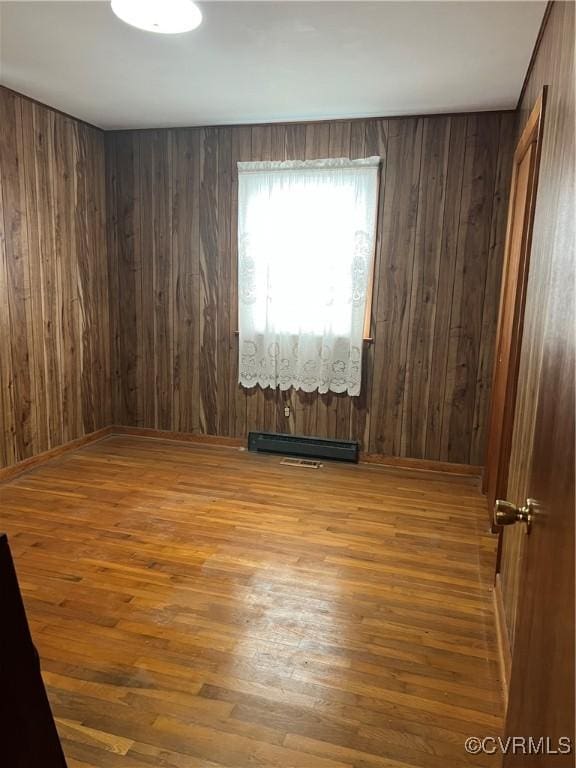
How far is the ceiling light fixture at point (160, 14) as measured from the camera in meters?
2.28

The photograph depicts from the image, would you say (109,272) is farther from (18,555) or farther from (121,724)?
(121,724)

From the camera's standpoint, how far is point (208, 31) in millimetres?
2572

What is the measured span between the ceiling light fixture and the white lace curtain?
1.65 metres

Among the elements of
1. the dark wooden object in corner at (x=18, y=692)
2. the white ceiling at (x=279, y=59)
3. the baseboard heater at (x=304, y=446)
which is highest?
the white ceiling at (x=279, y=59)

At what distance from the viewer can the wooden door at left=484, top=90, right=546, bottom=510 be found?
240 centimetres

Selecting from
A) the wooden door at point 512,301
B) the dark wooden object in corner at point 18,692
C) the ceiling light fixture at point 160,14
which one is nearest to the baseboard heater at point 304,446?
the wooden door at point 512,301

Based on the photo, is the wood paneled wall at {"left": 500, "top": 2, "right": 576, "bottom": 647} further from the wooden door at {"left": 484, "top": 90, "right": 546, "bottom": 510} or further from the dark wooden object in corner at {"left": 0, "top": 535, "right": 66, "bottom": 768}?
the dark wooden object in corner at {"left": 0, "top": 535, "right": 66, "bottom": 768}

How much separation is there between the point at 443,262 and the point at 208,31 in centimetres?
219

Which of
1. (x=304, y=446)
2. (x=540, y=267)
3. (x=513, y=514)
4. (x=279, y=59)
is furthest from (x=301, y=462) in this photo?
(x=513, y=514)

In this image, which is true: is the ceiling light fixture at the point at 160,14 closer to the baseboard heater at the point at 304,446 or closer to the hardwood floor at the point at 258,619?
the hardwood floor at the point at 258,619

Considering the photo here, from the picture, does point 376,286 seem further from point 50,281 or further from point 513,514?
point 513,514

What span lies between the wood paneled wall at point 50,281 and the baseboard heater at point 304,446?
148 centimetres

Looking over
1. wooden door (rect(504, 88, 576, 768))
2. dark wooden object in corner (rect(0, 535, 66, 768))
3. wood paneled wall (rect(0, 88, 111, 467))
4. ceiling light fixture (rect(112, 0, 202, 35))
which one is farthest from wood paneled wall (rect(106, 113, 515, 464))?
dark wooden object in corner (rect(0, 535, 66, 768))

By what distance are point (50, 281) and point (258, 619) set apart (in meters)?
3.03
